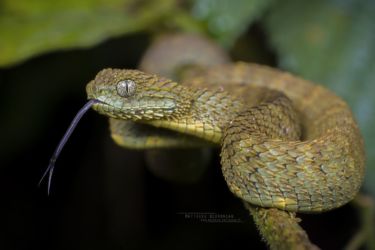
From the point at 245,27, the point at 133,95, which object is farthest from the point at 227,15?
the point at 133,95

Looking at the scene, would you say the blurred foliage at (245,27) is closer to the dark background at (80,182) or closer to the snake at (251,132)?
the dark background at (80,182)

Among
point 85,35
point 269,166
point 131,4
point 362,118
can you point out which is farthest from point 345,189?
point 131,4

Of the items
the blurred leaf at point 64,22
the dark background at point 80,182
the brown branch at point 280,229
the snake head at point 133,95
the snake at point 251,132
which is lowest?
the dark background at point 80,182

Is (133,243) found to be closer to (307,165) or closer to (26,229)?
(26,229)

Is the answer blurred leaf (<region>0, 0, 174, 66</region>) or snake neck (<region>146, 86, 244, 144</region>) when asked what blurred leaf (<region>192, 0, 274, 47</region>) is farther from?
snake neck (<region>146, 86, 244, 144</region>)

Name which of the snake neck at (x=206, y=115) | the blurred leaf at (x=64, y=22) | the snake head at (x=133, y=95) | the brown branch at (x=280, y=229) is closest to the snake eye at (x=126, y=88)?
the snake head at (x=133, y=95)

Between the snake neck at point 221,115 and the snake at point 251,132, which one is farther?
the snake neck at point 221,115
